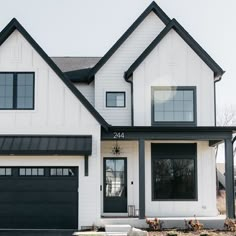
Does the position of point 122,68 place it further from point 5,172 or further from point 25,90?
point 5,172

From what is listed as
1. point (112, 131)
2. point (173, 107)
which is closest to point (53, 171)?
point (112, 131)

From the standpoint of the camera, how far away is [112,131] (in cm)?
1847

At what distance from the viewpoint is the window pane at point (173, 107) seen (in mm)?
19953

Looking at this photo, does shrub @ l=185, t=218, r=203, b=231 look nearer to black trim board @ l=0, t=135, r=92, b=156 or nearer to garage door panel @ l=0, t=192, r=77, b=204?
garage door panel @ l=0, t=192, r=77, b=204

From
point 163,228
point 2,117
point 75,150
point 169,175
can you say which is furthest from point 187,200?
point 2,117

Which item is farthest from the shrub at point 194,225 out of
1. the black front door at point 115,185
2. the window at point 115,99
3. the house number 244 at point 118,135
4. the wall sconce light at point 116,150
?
the window at point 115,99

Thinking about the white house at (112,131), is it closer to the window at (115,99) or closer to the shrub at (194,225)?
the window at (115,99)

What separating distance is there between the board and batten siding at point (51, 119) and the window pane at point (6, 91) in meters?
0.30

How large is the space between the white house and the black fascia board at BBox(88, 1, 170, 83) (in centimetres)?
5

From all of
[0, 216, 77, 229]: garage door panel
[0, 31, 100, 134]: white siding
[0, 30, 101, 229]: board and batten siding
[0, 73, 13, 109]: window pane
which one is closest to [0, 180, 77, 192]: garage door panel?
[0, 30, 101, 229]: board and batten siding

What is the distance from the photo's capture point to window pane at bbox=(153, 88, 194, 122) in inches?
786

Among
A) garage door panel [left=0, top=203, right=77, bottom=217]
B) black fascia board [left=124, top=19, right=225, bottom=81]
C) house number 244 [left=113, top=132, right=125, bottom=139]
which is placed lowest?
garage door panel [left=0, top=203, right=77, bottom=217]

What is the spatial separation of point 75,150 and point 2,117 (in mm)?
3196

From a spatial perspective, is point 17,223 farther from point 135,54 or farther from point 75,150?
point 135,54
